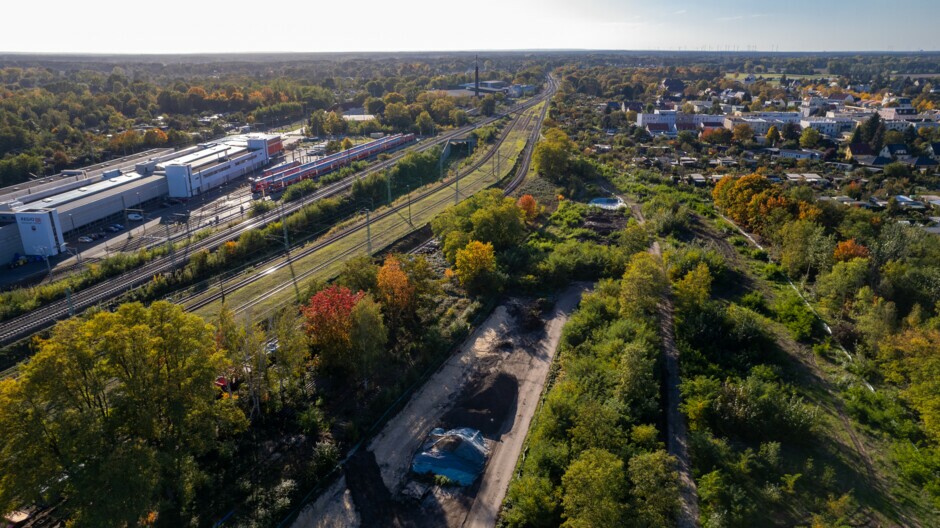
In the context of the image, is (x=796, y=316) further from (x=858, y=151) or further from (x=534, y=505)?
(x=858, y=151)

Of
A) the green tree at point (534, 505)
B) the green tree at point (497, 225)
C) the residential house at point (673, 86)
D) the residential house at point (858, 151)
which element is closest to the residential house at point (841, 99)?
the residential house at point (673, 86)

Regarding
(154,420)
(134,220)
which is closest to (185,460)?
(154,420)

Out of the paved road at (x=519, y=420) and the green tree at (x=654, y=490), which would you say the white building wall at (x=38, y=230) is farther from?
the green tree at (x=654, y=490)

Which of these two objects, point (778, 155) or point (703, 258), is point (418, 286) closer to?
point (703, 258)

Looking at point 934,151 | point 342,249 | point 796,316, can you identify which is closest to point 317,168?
point 342,249

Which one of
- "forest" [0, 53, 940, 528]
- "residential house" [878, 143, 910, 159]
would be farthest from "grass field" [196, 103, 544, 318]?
"residential house" [878, 143, 910, 159]
